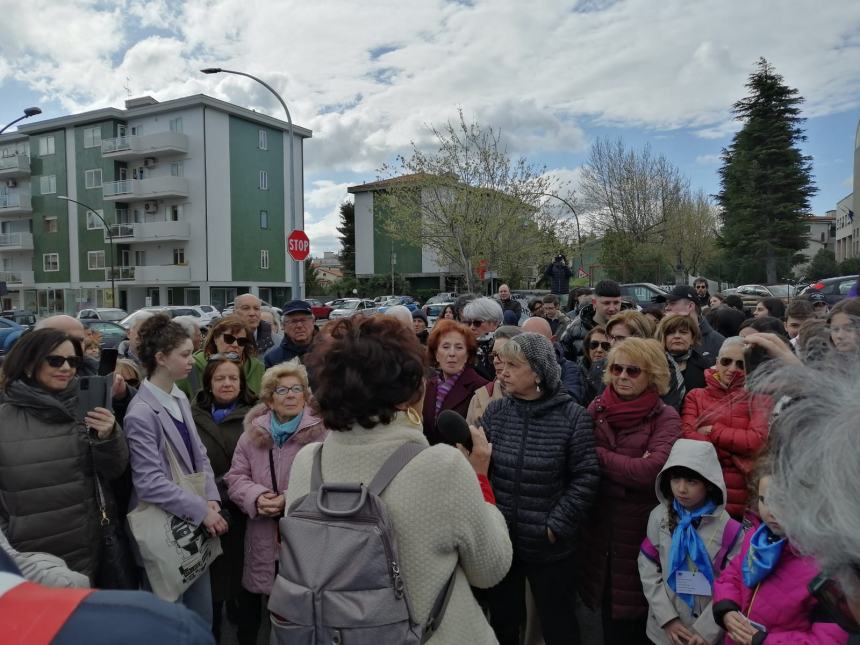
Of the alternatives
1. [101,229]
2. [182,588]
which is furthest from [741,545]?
[101,229]

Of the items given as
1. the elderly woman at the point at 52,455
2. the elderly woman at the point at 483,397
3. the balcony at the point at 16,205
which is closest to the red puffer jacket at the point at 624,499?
the elderly woman at the point at 483,397

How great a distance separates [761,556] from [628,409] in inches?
41.4

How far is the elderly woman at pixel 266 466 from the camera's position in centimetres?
346

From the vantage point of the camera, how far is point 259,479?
355 centimetres

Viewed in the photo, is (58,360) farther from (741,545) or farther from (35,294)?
(35,294)

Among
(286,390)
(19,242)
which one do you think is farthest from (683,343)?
(19,242)

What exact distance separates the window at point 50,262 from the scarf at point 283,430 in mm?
53205

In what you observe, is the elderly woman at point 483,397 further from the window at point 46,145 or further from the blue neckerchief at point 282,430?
the window at point 46,145

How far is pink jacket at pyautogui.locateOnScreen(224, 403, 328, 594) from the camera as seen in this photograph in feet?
11.4

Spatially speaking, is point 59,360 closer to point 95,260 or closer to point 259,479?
point 259,479

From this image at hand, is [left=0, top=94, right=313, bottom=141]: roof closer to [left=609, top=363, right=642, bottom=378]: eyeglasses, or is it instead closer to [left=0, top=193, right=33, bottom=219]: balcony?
[left=0, top=193, right=33, bottom=219]: balcony

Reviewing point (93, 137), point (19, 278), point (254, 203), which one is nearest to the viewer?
point (254, 203)

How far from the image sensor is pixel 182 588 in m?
3.11

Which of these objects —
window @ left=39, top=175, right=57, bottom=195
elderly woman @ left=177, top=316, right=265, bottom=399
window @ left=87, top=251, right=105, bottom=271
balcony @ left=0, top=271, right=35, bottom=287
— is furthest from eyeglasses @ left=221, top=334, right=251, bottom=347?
balcony @ left=0, top=271, right=35, bottom=287
